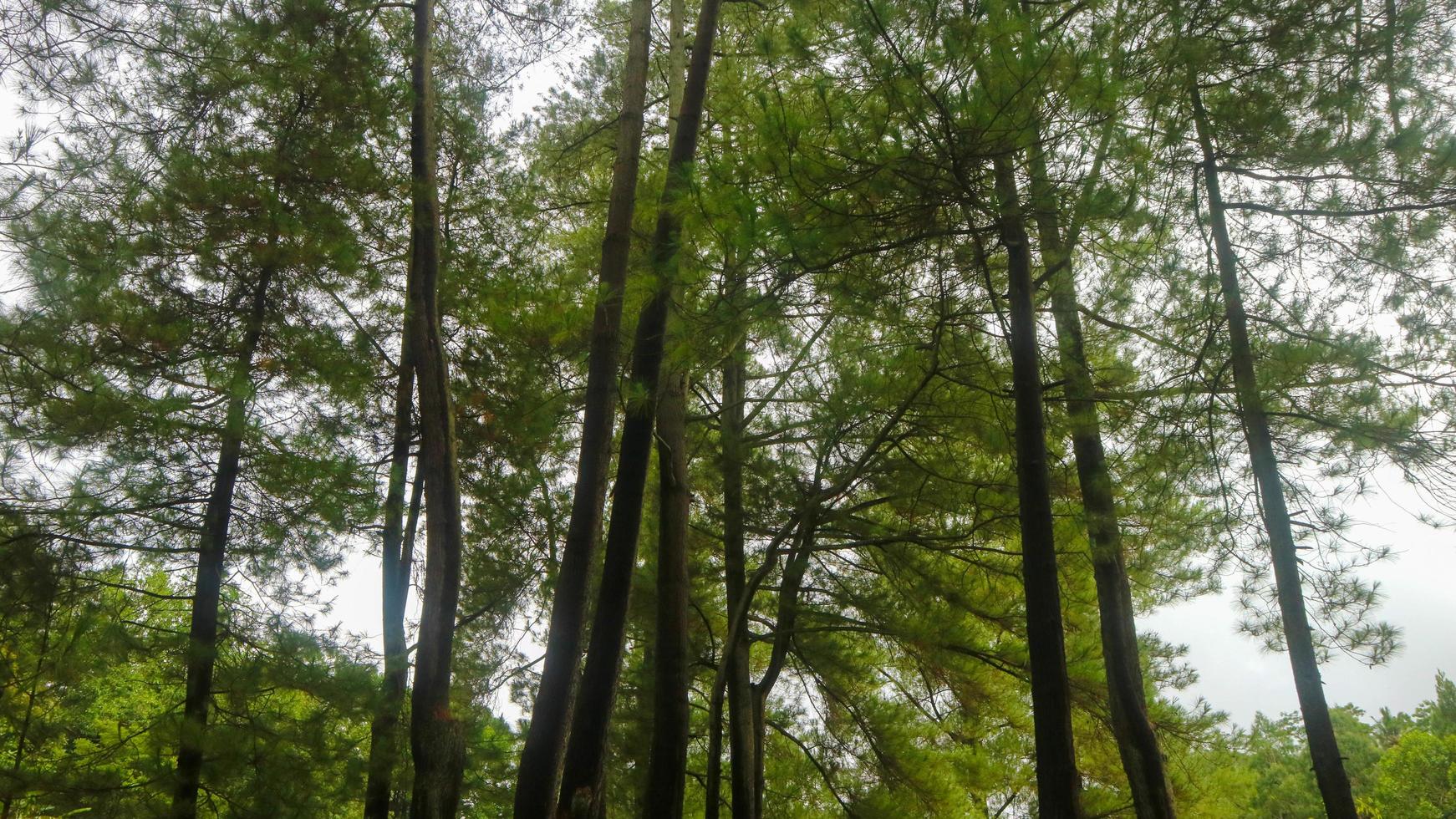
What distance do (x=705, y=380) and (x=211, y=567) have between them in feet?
14.3

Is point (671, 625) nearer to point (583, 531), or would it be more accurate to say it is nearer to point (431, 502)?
point (583, 531)

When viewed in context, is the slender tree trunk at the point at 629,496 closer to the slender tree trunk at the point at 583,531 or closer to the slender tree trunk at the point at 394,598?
the slender tree trunk at the point at 583,531

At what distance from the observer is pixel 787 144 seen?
156 inches

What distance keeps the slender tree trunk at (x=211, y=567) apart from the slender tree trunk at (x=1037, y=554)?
16.2 ft

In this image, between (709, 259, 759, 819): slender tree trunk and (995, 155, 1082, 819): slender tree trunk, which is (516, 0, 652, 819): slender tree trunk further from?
(995, 155, 1082, 819): slender tree trunk

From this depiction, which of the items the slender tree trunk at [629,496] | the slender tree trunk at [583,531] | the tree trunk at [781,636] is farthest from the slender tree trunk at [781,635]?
the slender tree trunk at [583,531]

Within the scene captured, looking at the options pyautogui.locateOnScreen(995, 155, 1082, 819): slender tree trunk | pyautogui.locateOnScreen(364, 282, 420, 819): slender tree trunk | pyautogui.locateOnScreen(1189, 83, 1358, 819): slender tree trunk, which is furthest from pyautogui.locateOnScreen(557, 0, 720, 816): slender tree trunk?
pyautogui.locateOnScreen(1189, 83, 1358, 819): slender tree trunk

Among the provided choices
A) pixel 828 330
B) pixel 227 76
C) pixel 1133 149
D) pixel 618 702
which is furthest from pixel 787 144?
pixel 618 702

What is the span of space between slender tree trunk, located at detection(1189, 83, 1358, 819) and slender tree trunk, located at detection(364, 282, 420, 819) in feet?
16.1

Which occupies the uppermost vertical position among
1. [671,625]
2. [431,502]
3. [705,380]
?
[705,380]

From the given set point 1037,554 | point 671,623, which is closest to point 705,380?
point 671,623

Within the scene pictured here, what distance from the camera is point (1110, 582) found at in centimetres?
562

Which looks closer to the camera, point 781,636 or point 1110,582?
point 1110,582

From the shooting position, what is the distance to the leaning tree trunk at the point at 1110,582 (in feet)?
16.7
